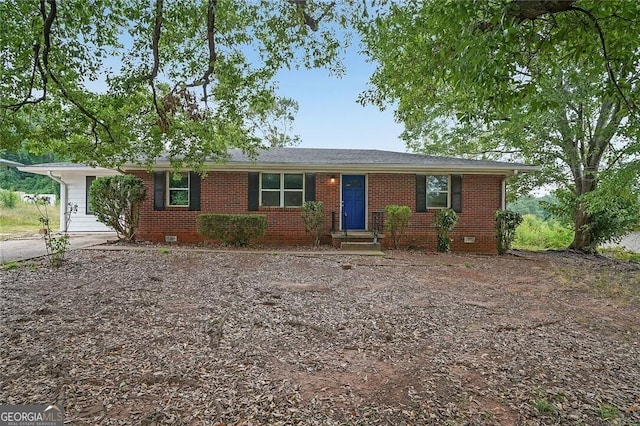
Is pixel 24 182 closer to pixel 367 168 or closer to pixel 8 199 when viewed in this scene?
pixel 8 199

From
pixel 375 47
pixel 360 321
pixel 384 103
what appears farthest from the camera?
pixel 384 103

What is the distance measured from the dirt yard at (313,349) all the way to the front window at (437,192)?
506cm

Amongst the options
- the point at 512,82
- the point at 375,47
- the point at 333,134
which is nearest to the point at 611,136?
the point at 375,47

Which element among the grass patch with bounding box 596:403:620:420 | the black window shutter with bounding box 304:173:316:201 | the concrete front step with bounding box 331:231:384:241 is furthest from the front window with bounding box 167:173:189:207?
the grass patch with bounding box 596:403:620:420

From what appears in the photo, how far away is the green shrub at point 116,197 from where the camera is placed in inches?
364

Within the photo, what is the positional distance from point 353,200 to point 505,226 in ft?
14.8

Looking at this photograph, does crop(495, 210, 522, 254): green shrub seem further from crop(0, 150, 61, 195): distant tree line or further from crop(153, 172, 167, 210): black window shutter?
crop(0, 150, 61, 195): distant tree line

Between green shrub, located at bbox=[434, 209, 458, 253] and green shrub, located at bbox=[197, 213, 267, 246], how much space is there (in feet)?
17.0

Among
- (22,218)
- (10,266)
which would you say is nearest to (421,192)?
(10,266)

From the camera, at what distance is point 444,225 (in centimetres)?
1009

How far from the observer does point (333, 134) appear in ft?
87.4

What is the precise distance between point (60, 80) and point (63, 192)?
8793mm

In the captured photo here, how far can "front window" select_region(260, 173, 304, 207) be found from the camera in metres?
10.7

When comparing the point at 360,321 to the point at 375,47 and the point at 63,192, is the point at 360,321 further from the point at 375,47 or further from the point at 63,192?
the point at 63,192
